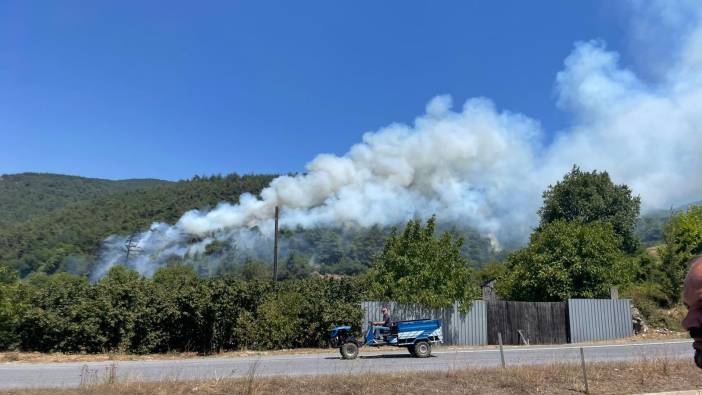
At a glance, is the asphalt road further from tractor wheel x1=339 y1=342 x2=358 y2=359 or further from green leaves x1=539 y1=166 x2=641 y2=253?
green leaves x1=539 y1=166 x2=641 y2=253

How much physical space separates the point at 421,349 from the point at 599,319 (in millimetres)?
14298

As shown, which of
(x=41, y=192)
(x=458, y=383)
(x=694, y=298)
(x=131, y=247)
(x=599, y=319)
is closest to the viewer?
(x=694, y=298)

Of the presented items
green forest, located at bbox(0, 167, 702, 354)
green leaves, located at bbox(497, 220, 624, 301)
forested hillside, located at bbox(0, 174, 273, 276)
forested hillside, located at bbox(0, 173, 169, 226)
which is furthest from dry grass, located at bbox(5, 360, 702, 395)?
forested hillside, located at bbox(0, 173, 169, 226)

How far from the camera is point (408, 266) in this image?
26391 mm

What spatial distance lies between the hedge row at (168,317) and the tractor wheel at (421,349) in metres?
5.83

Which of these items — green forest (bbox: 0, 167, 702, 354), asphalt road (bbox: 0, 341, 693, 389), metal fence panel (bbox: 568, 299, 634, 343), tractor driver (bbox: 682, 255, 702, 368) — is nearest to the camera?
tractor driver (bbox: 682, 255, 702, 368)

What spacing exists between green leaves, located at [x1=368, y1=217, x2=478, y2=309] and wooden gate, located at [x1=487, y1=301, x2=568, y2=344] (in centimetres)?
176

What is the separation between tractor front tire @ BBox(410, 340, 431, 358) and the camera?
19.0 m

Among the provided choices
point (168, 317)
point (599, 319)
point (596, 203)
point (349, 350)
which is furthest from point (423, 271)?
point (596, 203)

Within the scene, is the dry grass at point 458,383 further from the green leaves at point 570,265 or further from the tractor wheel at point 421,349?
the green leaves at point 570,265

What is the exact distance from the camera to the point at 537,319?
27.8 m

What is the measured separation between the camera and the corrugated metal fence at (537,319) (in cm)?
2606

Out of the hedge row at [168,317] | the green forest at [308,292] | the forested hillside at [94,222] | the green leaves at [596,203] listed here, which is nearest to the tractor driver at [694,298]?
the green forest at [308,292]

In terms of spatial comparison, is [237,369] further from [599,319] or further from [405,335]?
[599,319]
